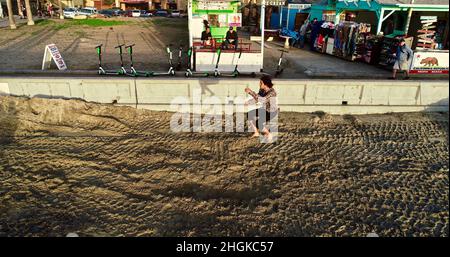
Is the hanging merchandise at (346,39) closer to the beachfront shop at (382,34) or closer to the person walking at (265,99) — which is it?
the beachfront shop at (382,34)

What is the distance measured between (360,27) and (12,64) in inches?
611

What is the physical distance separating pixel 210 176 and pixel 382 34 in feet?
45.2

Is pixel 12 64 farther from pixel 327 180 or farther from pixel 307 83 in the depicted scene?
pixel 327 180

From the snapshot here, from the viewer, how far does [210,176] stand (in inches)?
243

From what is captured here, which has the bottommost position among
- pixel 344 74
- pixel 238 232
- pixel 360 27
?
pixel 238 232

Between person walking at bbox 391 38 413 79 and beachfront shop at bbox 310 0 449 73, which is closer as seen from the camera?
person walking at bbox 391 38 413 79

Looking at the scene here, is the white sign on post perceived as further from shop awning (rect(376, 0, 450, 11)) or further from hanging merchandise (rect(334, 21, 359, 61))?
shop awning (rect(376, 0, 450, 11))

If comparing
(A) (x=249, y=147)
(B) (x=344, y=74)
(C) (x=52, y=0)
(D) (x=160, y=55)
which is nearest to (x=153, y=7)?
(C) (x=52, y=0)

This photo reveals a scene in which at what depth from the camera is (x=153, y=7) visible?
246 ft

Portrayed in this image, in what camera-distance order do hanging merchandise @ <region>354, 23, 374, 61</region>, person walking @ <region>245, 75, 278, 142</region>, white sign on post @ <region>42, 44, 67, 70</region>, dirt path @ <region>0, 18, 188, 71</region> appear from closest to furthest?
person walking @ <region>245, 75, 278, 142</region> < white sign on post @ <region>42, 44, 67, 70</region> < dirt path @ <region>0, 18, 188, 71</region> < hanging merchandise @ <region>354, 23, 374, 61</region>

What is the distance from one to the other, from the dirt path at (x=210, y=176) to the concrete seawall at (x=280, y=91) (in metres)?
0.43

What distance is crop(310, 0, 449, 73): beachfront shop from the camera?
12875 millimetres

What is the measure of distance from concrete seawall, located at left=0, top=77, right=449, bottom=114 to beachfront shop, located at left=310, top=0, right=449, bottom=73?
14.5 feet

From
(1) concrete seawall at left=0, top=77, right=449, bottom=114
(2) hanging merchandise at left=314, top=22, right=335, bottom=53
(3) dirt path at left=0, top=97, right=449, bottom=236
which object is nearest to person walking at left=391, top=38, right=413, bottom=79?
(1) concrete seawall at left=0, top=77, right=449, bottom=114
